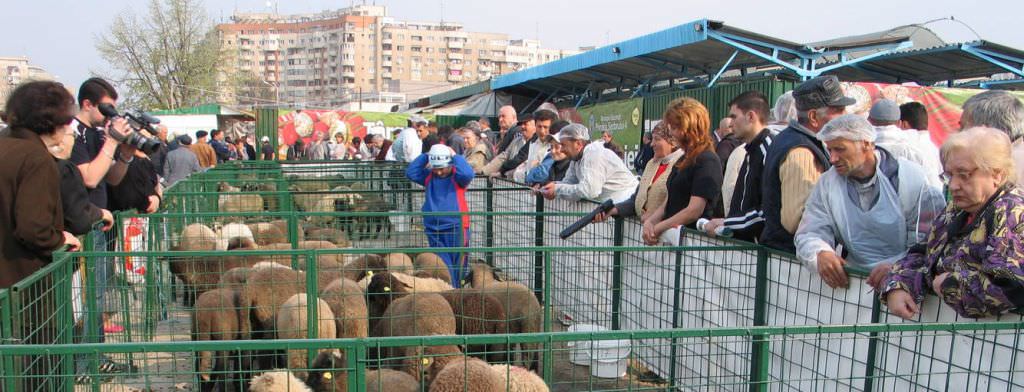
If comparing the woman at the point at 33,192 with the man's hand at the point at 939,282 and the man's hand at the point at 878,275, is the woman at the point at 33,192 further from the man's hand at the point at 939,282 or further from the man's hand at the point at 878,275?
the man's hand at the point at 939,282

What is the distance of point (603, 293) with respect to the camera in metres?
5.91

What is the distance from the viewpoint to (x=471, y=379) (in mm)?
3527

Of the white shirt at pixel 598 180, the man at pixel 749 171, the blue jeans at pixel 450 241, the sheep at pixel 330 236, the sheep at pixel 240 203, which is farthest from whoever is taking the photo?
the sheep at pixel 240 203

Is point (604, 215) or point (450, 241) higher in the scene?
point (604, 215)

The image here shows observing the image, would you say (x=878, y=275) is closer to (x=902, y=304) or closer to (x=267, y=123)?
(x=902, y=304)

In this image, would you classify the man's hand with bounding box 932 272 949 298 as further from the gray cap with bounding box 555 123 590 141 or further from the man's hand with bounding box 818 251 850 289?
the gray cap with bounding box 555 123 590 141

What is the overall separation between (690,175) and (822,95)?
1.07 m

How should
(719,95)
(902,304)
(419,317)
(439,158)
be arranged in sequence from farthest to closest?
(719,95) → (439,158) → (419,317) → (902,304)

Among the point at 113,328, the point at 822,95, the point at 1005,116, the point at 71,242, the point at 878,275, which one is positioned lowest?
the point at 113,328

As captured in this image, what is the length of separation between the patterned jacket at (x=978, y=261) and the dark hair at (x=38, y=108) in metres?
4.28

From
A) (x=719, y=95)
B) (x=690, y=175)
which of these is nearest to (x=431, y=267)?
(x=690, y=175)

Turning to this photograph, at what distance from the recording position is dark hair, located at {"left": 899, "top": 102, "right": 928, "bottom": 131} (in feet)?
21.5

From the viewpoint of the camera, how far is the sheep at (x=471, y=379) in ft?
11.5

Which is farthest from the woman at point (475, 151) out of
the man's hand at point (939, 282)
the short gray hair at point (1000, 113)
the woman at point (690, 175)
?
the man's hand at point (939, 282)
